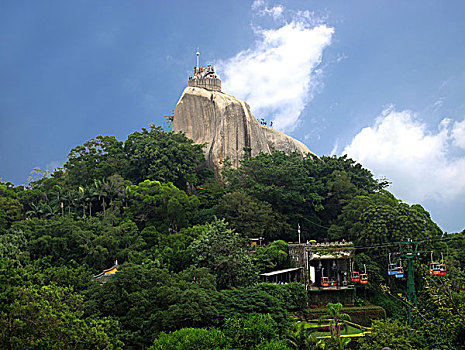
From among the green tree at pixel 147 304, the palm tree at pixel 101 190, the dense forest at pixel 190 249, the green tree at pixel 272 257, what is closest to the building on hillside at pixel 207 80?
the dense forest at pixel 190 249

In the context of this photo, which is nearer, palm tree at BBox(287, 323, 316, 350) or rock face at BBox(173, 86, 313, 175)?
palm tree at BBox(287, 323, 316, 350)

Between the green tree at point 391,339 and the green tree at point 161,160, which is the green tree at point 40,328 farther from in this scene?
the green tree at point 161,160

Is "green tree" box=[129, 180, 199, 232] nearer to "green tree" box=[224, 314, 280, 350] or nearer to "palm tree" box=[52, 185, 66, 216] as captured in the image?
"palm tree" box=[52, 185, 66, 216]

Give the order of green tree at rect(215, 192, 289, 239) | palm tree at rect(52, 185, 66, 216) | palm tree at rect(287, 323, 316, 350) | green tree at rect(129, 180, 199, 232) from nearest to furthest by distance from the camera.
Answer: palm tree at rect(287, 323, 316, 350) < green tree at rect(215, 192, 289, 239) < green tree at rect(129, 180, 199, 232) < palm tree at rect(52, 185, 66, 216)

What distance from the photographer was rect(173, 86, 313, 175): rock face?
4206 centimetres

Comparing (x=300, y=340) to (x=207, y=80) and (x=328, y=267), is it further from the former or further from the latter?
(x=207, y=80)

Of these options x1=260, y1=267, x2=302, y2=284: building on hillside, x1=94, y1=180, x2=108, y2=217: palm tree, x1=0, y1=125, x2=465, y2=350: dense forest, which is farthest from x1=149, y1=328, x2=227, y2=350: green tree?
x1=94, y1=180, x2=108, y2=217: palm tree

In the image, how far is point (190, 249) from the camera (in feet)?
89.1

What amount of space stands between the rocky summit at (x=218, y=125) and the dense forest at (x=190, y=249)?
2355 mm

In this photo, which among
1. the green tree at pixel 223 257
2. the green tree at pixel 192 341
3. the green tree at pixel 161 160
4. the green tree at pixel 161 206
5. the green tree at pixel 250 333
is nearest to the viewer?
the green tree at pixel 192 341

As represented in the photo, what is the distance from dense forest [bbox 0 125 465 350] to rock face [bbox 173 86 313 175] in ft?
7.71

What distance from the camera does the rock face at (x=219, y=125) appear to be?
4206cm

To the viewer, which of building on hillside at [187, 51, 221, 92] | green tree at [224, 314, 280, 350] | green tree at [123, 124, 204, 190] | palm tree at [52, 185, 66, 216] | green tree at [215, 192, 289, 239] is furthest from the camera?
building on hillside at [187, 51, 221, 92]

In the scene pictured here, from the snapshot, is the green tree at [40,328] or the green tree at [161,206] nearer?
the green tree at [40,328]
